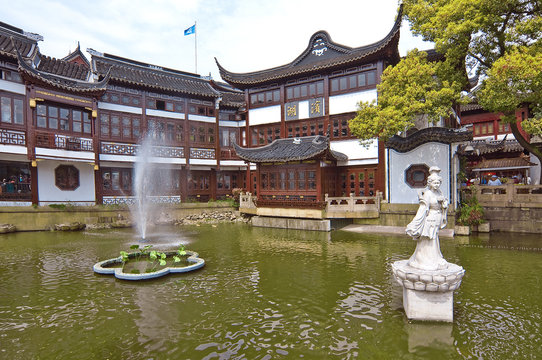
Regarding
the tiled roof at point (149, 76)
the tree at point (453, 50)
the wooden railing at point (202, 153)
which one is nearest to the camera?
the tree at point (453, 50)

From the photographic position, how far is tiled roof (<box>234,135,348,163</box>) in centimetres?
1691

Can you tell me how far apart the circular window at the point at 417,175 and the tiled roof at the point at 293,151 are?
3769 millimetres

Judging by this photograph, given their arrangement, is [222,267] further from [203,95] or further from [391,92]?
[203,95]

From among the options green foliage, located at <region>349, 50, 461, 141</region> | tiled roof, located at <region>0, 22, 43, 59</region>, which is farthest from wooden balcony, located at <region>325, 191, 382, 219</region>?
tiled roof, located at <region>0, 22, 43, 59</region>

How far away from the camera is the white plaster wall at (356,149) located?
18.5 metres

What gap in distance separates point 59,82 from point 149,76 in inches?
272

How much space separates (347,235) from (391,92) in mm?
7192

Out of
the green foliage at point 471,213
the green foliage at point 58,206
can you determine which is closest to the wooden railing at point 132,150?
the green foliage at point 58,206

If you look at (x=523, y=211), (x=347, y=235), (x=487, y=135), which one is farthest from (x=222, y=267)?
(x=487, y=135)

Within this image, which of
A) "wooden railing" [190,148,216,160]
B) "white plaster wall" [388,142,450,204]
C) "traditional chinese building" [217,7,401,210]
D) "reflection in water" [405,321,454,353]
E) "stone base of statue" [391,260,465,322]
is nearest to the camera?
"reflection in water" [405,321,454,353]

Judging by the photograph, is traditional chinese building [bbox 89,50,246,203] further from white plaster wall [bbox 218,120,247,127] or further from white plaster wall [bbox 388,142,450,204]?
white plaster wall [bbox 388,142,450,204]

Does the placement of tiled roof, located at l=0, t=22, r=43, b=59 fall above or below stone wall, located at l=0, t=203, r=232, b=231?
above

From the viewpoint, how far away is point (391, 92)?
14539mm

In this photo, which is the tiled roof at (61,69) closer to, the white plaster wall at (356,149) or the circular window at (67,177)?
the circular window at (67,177)
